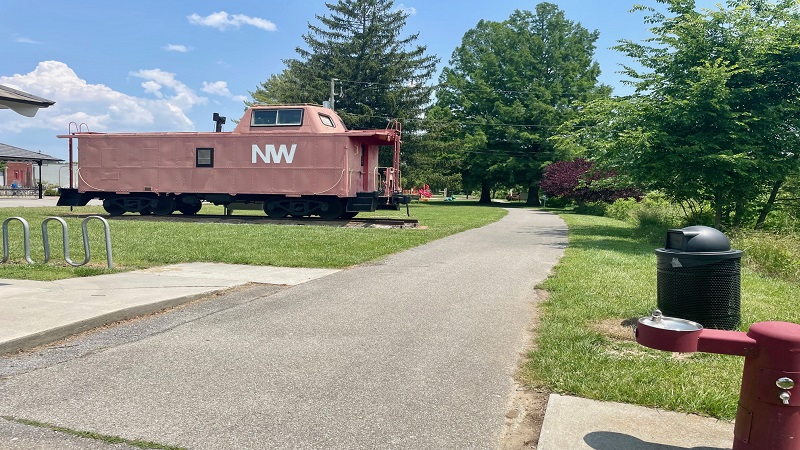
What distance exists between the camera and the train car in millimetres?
19375

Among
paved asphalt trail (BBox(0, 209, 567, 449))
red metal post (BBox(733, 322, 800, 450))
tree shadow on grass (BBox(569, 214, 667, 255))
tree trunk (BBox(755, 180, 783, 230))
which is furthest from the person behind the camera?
tree trunk (BBox(755, 180, 783, 230))

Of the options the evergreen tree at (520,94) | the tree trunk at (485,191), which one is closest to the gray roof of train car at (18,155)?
the evergreen tree at (520,94)

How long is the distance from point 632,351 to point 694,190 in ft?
38.7

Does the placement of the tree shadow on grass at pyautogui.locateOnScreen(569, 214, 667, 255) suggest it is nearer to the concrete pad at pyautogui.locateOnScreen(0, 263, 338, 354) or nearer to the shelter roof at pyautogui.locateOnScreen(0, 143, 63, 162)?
the concrete pad at pyautogui.locateOnScreen(0, 263, 338, 354)

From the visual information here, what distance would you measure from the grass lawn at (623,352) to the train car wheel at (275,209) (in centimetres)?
1317

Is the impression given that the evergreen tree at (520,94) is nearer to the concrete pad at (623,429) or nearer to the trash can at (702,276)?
the trash can at (702,276)

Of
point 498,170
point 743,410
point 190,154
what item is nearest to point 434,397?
point 743,410

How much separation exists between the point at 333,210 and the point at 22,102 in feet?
43.0

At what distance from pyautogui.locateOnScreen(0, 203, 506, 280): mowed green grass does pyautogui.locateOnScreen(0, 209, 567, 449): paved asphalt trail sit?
312 cm

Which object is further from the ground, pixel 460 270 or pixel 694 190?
pixel 694 190

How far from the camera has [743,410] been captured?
2.88m

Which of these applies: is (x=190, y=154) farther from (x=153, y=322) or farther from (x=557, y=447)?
(x=557, y=447)

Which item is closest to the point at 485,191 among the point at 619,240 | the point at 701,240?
the point at 619,240

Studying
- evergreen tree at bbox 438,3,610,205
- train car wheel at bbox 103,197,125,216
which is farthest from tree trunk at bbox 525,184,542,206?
train car wheel at bbox 103,197,125,216
